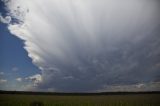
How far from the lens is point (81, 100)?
5.33m

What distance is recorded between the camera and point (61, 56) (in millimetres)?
5305

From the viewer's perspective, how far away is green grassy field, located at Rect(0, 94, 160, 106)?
16.8ft

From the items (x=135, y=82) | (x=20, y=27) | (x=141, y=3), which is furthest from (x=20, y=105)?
(x=141, y=3)

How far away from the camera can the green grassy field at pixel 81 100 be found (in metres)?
5.11

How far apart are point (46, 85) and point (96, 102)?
91 cm

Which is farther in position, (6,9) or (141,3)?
(141,3)

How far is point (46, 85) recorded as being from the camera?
17.1 ft

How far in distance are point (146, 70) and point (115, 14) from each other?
1125 millimetres

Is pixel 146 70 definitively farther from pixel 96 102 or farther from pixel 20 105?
pixel 20 105

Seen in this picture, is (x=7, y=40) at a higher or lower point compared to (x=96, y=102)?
higher

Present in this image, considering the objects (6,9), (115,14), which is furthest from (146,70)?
(6,9)

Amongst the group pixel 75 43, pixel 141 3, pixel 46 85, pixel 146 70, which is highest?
pixel 141 3

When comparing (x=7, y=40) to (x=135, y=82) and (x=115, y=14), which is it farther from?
(x=135, y=82)

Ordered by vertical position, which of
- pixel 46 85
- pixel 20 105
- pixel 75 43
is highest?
pixel 75 43
